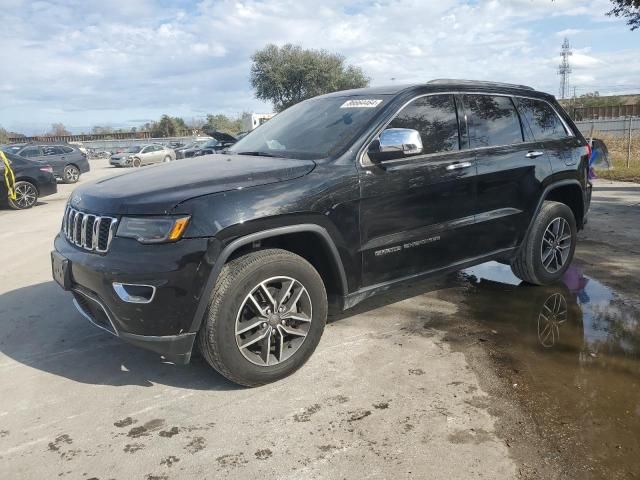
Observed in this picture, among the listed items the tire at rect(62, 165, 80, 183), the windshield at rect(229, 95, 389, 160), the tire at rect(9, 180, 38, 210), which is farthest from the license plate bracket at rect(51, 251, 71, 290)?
the tire at rect(62, 165, 80, 183)

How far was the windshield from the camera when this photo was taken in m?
3.73

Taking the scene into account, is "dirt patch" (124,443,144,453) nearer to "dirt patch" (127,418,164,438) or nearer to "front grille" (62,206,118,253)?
"dirt patch" (127,418,164,438)

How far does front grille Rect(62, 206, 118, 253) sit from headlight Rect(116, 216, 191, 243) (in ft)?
0.57

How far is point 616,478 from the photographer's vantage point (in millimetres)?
2414

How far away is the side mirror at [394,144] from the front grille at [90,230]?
5.71 feet

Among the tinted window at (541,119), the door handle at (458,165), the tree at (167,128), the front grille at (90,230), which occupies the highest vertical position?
the tree at (167,128)

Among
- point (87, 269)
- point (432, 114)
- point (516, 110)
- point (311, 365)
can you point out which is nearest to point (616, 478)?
point (311, 365)

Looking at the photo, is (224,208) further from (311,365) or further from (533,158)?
(533,158)

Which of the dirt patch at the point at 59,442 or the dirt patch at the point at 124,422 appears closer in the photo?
the dirt patch at the point at 59,442

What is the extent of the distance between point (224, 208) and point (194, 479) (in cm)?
141

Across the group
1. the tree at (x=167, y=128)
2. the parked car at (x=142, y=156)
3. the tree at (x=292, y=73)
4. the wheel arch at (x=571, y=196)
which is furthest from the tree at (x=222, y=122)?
the wheel arch at (x=571, y=196)

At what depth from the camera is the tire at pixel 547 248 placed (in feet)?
16.0

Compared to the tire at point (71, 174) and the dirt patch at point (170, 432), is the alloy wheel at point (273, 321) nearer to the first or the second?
the dirt patch at point (170, 432)

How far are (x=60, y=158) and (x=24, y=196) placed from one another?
8.59 meters
